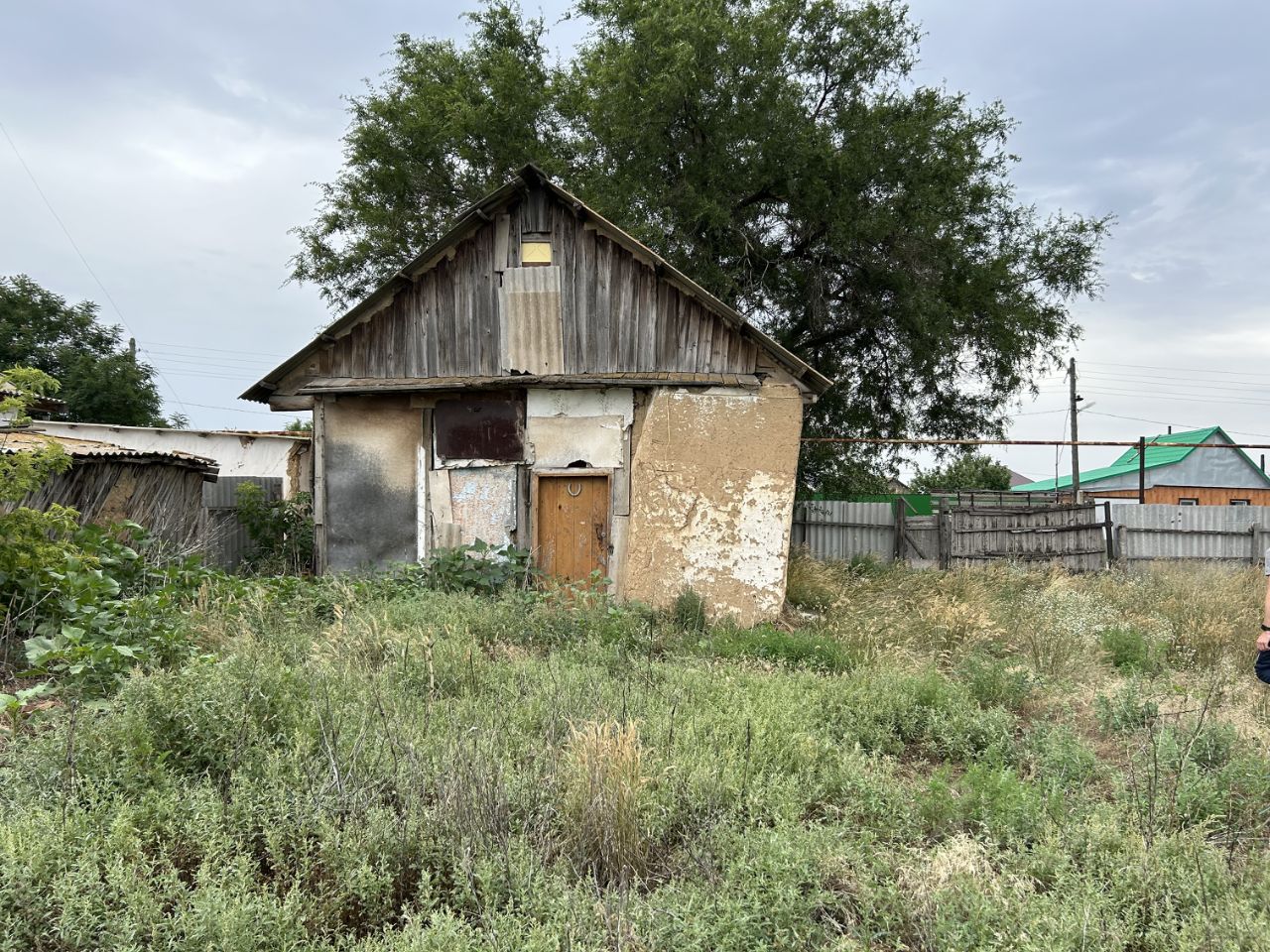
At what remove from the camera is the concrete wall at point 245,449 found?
1894 centimetres

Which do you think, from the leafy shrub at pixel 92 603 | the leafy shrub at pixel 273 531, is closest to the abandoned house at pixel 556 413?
the leafy shrub at pixel 92 603

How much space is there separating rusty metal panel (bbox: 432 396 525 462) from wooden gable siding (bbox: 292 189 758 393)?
0.43 meters

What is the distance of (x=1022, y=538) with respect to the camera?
14938 millimetres

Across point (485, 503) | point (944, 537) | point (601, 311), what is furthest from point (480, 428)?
point (944, 537)

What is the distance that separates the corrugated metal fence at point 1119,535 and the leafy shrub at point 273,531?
378 inches

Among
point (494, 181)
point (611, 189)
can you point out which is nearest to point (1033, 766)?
point (611, 189)

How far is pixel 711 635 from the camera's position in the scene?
321 inches

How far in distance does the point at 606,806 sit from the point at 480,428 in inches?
277

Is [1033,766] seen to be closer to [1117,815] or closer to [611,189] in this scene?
[1117,815]

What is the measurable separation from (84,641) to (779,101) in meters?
14.4

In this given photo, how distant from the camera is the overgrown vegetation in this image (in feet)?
9.49

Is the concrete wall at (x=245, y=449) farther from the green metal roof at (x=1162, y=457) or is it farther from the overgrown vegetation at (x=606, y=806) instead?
the green metal roof at (x=1162, y=457)

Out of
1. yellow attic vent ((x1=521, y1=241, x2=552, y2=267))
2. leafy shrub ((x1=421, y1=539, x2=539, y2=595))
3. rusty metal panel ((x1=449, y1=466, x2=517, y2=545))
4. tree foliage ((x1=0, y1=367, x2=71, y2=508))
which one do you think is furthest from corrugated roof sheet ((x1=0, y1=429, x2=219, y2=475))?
yellow attic vent ((x1=521, y1=241, x2=552, y2=267))

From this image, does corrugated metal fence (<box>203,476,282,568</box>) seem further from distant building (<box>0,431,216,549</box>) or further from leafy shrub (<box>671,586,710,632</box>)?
leafy shrub (<box>671,586,710,632</box>)
